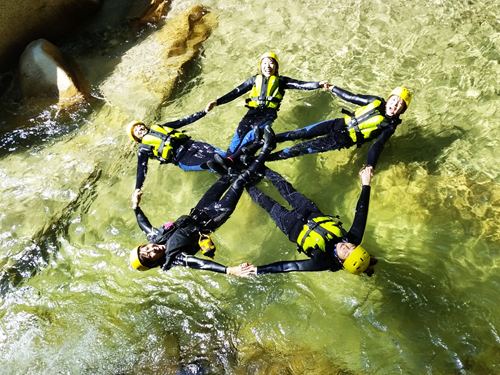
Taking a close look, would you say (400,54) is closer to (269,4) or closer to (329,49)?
(329,49)

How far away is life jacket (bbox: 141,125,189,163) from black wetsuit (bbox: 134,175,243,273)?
998 millimetres

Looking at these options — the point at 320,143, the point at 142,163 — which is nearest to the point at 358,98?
the point at 320,143

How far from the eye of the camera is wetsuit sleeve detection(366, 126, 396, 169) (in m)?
4.66

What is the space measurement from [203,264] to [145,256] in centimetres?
73

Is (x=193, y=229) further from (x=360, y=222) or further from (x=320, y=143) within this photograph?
(x=320, y=143)

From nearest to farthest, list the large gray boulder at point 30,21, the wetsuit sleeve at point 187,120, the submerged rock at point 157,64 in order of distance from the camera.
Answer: the wetsuit sleeve at point 187,120
the submerged rock at point 157,64
the large gray boulder at point 30,21

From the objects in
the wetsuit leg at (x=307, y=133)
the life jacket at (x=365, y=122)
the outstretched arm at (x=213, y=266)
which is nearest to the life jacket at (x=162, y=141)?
the wetsuit leg at (x=307, y=133)

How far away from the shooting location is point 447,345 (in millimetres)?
3842

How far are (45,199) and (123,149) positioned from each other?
165 centimetres

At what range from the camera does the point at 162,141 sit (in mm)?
5590

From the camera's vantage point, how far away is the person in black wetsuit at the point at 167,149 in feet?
18.3

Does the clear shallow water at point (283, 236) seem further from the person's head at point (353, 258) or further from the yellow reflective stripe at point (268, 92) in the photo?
the person's head at point (353, 258)

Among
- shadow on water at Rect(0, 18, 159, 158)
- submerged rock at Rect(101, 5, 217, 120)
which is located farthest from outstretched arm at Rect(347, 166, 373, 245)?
shadow on water at Rect(0, 18, 159, 158)

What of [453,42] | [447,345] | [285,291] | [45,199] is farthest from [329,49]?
[45,199]
